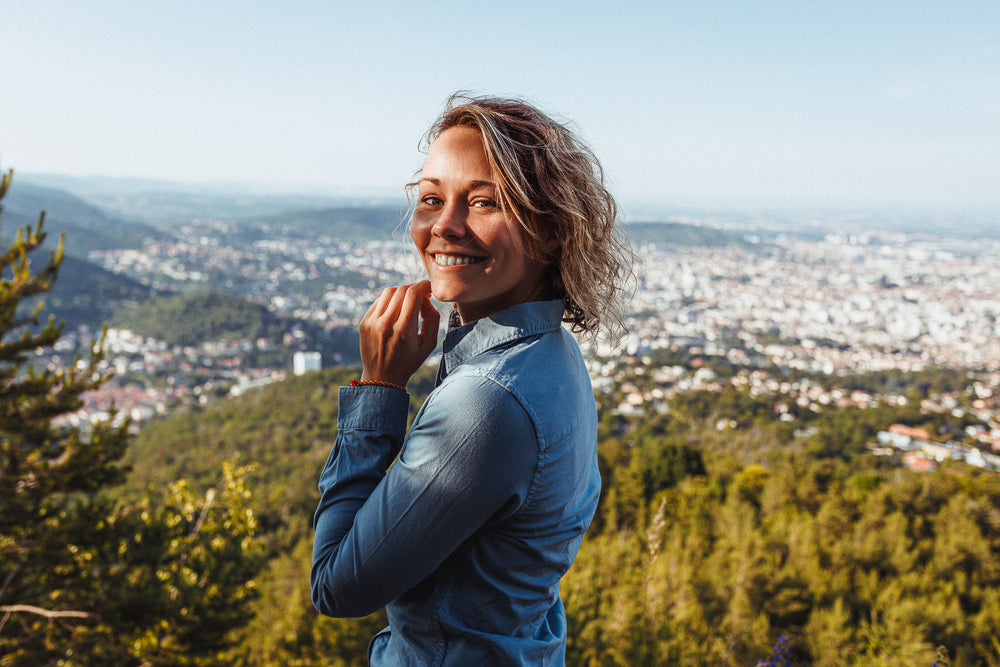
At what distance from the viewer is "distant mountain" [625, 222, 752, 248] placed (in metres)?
92.4

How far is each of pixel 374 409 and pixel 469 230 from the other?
255 millimetres

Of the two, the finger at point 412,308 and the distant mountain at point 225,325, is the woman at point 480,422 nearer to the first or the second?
the finger at point 412,308

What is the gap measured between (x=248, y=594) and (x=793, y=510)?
32.8ft

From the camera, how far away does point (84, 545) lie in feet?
14.3

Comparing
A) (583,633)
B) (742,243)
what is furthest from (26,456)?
(742,243)

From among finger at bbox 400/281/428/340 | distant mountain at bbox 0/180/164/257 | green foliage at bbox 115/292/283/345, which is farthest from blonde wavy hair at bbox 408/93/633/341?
distant mountain at bbox 0/180/164/257

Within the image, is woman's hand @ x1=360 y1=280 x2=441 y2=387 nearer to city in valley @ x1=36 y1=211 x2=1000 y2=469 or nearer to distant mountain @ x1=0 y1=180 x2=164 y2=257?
city in valley @ x1=36 y1=211 x2=1000 y2=469

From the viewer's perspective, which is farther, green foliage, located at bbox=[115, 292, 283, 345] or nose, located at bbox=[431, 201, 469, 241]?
green foliage, located at bbox=[115, 292, 283, 345]

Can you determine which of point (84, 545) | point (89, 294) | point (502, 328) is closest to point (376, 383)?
point (502, 328)

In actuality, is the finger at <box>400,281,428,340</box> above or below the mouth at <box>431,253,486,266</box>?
below

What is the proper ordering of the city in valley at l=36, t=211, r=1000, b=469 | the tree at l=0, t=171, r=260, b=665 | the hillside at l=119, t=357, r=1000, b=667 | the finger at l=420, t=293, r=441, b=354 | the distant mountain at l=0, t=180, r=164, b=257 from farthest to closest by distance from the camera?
1. the distant mountain at l=0, t=180, r=164, b=257
2. the city in valley at l=36, t=211, r=1000, b=469
3. the tree at l=0, t=171, r=260, b=665
4. the hillside at l=119, t=357, r=1000, b=667
5. the finger at l=420, t=293, r=441, b=354

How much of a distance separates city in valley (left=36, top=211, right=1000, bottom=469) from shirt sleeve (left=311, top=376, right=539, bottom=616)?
1439cm

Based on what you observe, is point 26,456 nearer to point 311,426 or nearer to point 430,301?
point 430,301

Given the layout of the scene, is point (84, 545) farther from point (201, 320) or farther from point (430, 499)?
point (201, 320)
